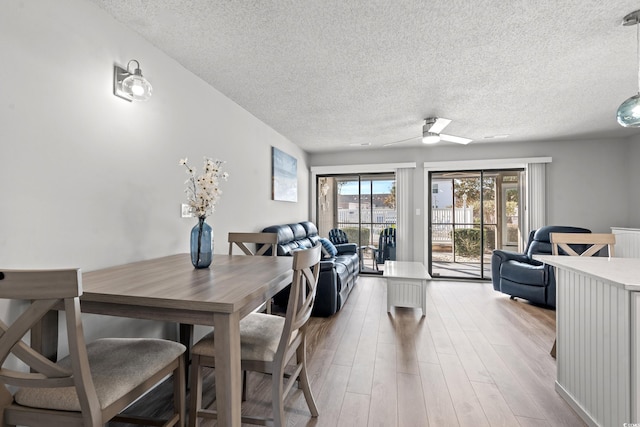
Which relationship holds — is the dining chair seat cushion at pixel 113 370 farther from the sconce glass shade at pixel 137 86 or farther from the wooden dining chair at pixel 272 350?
the sconce glass shade at pixel 137 86

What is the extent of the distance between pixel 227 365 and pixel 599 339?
184 cm

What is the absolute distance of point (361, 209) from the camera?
6062mm

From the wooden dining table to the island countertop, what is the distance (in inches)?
62.2

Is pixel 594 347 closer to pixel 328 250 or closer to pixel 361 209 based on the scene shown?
pixel 328 250

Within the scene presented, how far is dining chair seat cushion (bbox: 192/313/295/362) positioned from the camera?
146 centimetres

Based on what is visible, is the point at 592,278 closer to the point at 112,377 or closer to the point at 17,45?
the point at 112,377

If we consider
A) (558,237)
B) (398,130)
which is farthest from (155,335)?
(398,130)

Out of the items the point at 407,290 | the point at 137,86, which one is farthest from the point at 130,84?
the point at 407,290

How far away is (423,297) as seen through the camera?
3.46m

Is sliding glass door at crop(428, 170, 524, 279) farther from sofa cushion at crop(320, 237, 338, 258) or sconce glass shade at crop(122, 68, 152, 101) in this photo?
sconce glass shade at crop(122, 68, 152, 101)

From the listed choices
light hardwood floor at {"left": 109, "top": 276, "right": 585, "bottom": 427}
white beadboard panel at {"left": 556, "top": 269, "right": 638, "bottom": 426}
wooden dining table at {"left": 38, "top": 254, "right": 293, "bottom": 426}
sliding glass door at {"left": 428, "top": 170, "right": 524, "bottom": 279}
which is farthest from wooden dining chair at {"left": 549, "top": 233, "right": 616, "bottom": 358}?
sliding glass door at {"left": 428, "top": 170, "right": 524, "bottom": 279}

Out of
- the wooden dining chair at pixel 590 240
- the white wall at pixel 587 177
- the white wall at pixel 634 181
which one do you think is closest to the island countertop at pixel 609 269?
the wooden dining chair at pixel 590 240

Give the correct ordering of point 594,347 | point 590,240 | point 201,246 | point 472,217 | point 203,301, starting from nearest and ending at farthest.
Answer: point 203,301, point 594,347, point 201,246, point 590,240, point 472,217

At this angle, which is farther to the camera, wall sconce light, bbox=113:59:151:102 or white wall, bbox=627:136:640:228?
white wall, bbox=627:136:640:228
